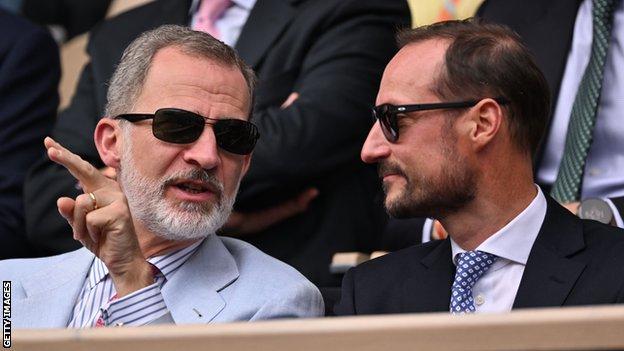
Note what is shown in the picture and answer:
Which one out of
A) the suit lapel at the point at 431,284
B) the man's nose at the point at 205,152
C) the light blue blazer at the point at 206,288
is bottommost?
the light blue blazer at the point at 206,288

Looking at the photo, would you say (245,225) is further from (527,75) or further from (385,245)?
(527,75)

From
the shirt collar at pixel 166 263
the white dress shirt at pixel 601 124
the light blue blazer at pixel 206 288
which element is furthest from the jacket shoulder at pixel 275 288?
the white dress shirt at pixel 601 124

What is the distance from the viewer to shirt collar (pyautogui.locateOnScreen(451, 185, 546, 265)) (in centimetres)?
304

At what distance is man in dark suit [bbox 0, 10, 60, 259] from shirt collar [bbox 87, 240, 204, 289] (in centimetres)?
116

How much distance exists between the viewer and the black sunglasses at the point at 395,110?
10.3ft

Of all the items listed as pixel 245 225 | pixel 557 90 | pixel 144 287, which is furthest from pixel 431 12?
pixel 144 287

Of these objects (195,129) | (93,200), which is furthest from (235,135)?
(93,200)

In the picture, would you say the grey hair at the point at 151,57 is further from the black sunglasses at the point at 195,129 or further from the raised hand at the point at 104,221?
the raised hand at the point at 104,221

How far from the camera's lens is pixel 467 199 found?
3.11 m

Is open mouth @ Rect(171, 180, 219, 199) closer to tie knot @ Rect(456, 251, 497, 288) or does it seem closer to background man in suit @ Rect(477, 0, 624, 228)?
tie knot @ Rect(456, 251, 497, 288)

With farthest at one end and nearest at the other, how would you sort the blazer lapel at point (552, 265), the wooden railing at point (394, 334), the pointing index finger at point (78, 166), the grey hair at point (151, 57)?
the grey hair at point (151, 57)
the blazer lapel at point (552, 265)
the pointing index finger at point (78, 166)
the wooden railing at point (394, 334)

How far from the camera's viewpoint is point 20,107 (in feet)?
15.2

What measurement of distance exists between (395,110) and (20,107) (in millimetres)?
1939

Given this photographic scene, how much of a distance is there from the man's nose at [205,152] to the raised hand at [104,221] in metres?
0.32
